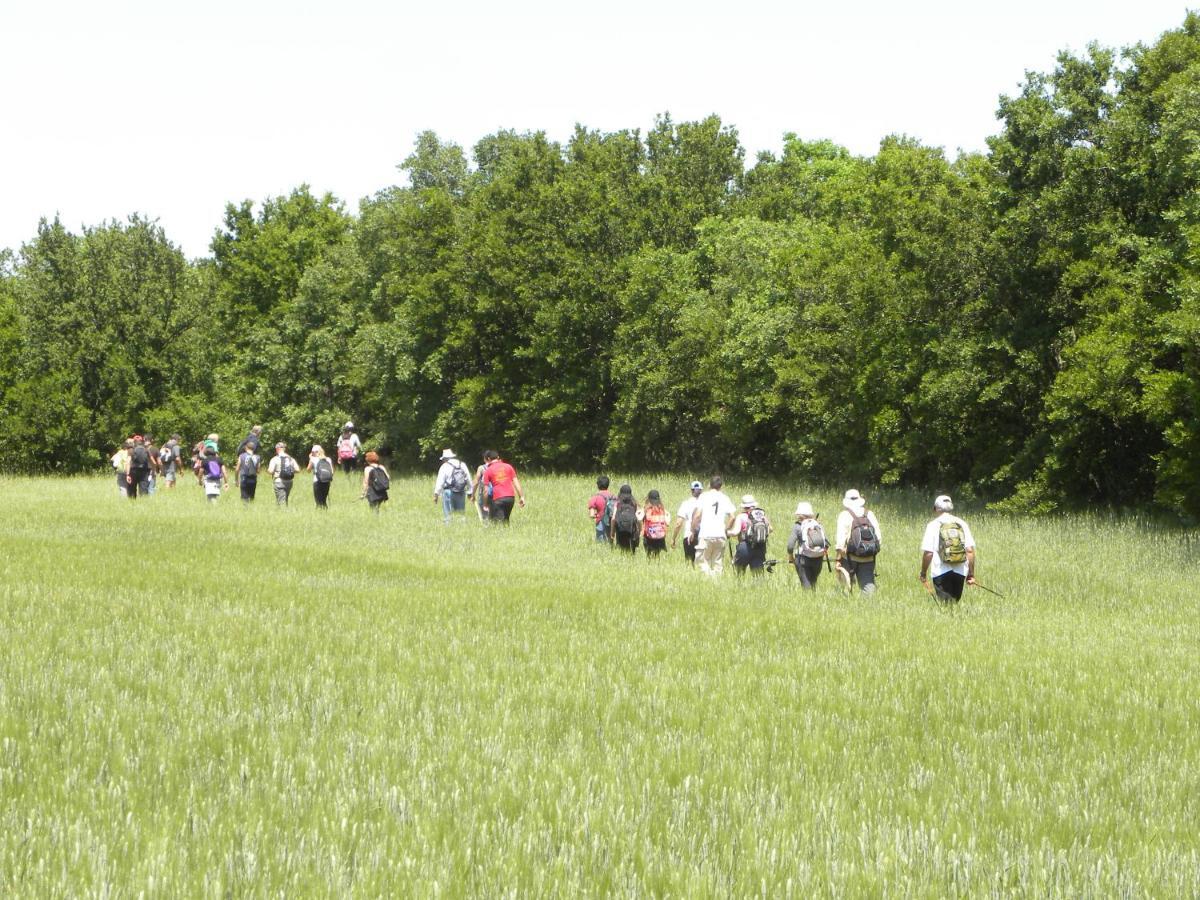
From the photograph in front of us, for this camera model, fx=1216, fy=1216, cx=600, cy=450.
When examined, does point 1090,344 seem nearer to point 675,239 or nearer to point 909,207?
point 909,207

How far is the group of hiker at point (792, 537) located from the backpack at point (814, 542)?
0.6 inches

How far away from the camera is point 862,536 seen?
645 inches

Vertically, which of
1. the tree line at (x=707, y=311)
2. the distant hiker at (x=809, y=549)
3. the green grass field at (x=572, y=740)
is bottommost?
the green grass field at (x=572, y=740)

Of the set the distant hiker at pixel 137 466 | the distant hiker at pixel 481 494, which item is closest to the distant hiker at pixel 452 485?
the distant hiker at pixel 481 494

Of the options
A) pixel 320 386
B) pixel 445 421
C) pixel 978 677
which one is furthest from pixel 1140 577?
pixel 320 386

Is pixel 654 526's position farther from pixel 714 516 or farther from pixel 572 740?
pixel 572 740

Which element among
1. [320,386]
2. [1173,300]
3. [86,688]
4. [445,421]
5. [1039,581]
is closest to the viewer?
[86,688]

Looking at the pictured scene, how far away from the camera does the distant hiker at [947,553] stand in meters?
15.0

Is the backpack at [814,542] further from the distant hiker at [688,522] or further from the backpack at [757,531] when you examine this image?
the distant hiker at [688,522]

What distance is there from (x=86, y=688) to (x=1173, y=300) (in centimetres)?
2568

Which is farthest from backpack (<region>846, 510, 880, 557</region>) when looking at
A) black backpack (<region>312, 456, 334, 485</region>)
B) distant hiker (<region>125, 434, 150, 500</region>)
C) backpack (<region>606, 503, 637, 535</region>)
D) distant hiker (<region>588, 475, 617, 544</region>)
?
distant hiker (<region>125, 434, 150, 500</region>)

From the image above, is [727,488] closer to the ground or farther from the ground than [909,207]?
closer to the ground

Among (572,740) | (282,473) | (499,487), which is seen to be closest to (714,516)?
(499,487)

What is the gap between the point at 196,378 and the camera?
65562 millimetres
